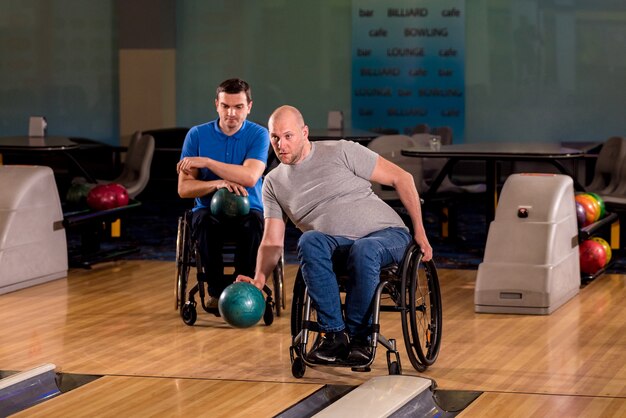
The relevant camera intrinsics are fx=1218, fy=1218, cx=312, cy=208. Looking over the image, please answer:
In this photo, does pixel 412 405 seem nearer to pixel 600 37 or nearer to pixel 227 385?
pixel 227 385

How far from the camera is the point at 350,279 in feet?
14.6

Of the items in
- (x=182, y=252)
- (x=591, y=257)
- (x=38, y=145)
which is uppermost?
(x=38, y=145)

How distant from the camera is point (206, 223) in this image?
5633 mm

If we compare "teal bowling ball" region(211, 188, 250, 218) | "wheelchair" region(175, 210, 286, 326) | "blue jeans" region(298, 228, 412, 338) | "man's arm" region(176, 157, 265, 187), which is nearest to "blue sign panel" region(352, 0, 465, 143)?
"wheelchair" region(175, 210, 286, 326)

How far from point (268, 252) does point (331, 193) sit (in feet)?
1.08

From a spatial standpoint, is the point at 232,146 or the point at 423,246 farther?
the point at 232,146

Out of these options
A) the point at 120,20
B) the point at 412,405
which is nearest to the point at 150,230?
the point at 120,20

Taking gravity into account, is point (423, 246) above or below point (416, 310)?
above

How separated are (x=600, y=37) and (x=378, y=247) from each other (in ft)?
24.4

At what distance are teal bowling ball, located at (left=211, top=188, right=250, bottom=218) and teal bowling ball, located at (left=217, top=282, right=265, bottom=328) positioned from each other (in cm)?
98

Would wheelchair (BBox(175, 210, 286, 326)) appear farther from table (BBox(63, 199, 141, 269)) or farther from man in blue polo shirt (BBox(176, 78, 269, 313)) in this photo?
table (BBox(63, 199, 141, 269))

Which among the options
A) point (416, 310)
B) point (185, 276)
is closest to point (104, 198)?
point (185, 276)

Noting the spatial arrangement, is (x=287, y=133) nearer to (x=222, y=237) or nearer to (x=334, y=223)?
(x=334, y=223)

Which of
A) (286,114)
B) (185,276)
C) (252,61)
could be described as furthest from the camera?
(252,61)
